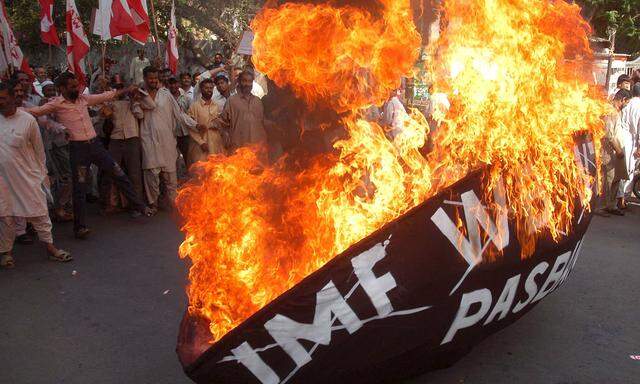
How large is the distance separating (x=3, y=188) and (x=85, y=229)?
1.26 metres

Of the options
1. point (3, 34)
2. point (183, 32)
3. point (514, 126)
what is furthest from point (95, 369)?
point (183, 32)

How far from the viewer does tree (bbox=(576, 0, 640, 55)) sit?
69.5 feet

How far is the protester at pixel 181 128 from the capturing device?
27.3 ft

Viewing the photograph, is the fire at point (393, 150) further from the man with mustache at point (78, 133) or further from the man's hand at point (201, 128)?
the man's hand at point (201, 128)

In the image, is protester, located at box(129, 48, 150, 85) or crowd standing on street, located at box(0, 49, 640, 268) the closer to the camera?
crowd standing on street, located at box(0, 49, 640, 268)

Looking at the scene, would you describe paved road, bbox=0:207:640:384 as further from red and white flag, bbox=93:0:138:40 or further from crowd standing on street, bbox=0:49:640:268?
red and white flag, bbox=93:0:138:40

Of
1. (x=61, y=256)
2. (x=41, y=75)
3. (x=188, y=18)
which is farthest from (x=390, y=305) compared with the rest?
(x=188, y=18)

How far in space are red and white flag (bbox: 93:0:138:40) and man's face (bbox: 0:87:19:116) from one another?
294cm

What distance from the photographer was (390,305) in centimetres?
278

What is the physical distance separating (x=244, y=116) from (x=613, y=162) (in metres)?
5.16

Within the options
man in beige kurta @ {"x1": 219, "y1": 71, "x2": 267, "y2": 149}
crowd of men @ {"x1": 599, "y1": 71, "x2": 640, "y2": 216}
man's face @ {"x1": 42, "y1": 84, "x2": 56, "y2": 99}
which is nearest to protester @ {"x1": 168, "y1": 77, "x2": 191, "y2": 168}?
man in beige kurta @ {"x1": 219, "y1": 71, "x2": 267, "y2": 149}

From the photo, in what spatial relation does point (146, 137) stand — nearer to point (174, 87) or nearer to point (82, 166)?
point (82, 166)

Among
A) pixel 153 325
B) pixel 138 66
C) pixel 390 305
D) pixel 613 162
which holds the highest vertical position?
pixel 138 66

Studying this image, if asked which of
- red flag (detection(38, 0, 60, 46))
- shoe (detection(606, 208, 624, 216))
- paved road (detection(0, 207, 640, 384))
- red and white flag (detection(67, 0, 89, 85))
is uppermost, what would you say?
red flag (detection(38, 0, 60, 46))
